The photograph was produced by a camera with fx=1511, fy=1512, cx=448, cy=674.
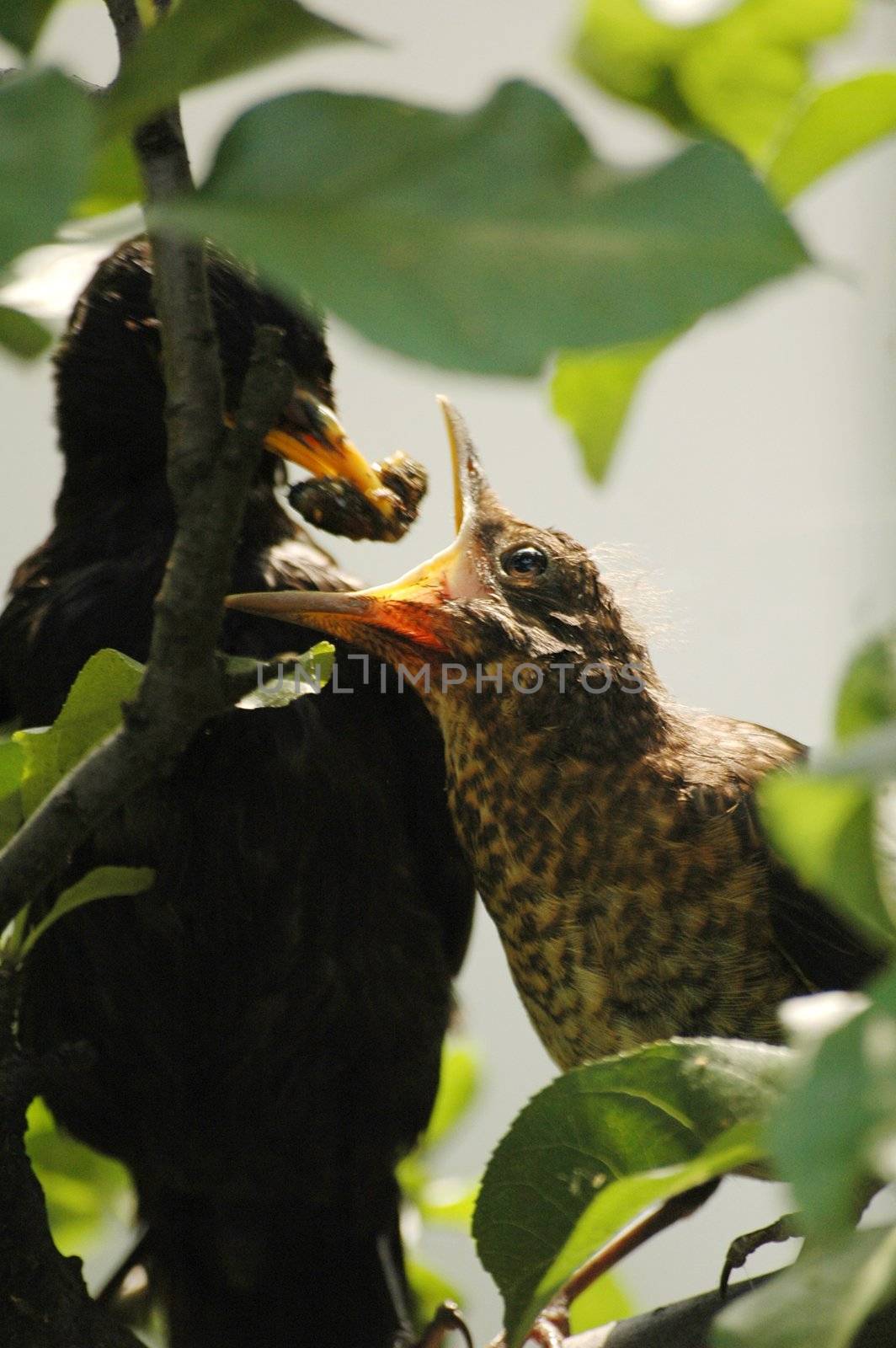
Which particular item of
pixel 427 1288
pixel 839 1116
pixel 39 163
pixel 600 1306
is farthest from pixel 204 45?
pixel 427 1288

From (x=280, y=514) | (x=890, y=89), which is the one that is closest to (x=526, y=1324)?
(x=890, y=89)

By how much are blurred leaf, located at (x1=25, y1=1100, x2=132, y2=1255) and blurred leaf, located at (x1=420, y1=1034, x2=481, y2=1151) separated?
12.7 inches

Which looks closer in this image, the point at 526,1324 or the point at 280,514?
the point at 526,1324

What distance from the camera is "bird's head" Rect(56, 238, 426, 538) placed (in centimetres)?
122

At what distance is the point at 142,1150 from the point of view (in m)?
1.30

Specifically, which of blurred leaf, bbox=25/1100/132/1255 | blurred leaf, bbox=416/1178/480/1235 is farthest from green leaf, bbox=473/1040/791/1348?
blurred leaf, bbox=25/1100/132/1255

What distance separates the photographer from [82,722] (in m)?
0.77

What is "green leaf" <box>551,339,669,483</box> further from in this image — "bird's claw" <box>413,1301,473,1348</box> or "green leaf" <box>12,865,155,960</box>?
"bird's claw" <box>413,1301,473,1348</box>

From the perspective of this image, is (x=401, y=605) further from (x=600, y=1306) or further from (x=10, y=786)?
(x=600, y=1306)

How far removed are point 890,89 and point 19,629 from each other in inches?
35.4

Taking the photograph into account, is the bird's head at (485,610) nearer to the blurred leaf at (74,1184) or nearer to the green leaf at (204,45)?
the green leaf at (204,45)

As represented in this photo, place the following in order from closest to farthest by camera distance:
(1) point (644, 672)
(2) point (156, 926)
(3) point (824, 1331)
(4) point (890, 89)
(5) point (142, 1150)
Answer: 1. (3) point (824, 1331)
2. (4) point (890, 89)
3. (1) point (644, 672)
4. (2) point (156, 926)
5. (5) point (142, 1150)

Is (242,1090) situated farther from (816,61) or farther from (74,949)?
(816,61)

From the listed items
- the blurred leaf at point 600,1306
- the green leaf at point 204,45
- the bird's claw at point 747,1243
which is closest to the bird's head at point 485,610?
the bird's claw at point 747,1243
